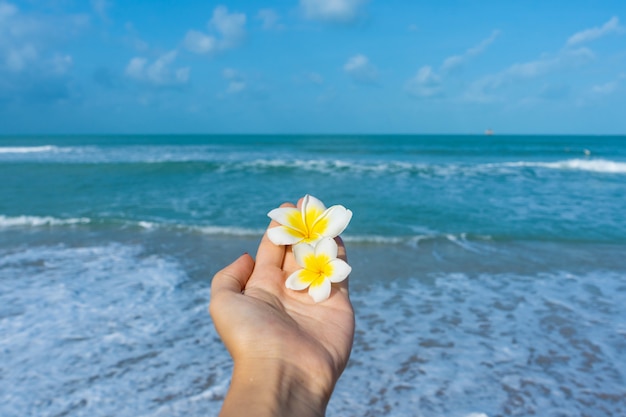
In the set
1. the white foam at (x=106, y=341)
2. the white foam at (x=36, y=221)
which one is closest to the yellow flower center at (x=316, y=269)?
the white foam at (x=106, y=341)

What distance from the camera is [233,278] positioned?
82.1 inches

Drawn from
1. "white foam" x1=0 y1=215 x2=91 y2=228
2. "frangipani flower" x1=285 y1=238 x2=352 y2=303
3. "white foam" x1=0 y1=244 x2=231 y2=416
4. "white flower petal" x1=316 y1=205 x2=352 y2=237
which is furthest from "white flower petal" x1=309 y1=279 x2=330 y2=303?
"white foam" x1=0 y1=215 x2=91 y2=228

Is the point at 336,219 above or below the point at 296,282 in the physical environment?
above

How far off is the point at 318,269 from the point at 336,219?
0.79 ft

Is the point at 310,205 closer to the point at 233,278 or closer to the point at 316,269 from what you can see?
the point at 316,269

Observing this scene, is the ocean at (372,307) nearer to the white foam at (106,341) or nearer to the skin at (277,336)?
the white foam at (106,341)

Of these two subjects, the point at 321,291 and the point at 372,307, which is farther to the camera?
the point at 372,307

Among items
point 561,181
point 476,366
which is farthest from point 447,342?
point 561,181

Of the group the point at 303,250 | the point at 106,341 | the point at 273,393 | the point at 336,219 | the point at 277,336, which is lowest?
the point at 106,341

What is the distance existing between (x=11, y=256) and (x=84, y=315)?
2857 mm

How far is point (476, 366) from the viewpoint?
355 cm

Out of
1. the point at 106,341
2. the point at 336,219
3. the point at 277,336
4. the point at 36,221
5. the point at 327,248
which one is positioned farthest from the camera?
the point at 36,221

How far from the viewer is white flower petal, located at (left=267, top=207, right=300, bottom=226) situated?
2.08 meters

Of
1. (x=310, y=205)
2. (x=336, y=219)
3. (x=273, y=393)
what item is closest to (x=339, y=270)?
(x=336, y=219)
